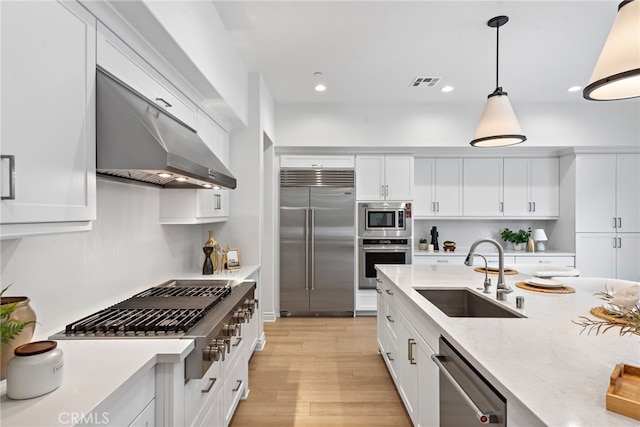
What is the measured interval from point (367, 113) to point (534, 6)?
237cm

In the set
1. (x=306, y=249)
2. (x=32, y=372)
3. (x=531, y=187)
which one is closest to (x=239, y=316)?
(x=32, y=372)

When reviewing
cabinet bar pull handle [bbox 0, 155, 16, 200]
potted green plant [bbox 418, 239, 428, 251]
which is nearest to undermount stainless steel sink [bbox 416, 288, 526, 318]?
cabinet bar pull handle [bbox 0, 155, 16, 200]

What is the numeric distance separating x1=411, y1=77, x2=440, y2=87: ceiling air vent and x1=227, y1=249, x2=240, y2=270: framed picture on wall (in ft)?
8.94

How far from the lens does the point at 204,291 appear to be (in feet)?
7.63

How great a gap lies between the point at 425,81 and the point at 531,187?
2.54m

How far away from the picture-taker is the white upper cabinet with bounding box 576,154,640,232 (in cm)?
473

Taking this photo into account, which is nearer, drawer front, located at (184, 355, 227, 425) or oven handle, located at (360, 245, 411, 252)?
drawer front, located at (184, 355, 227, 425)

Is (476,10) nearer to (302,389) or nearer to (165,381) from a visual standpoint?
(165,381)

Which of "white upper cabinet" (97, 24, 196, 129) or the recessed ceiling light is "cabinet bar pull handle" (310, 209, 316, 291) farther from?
"white upper cabinet" (97, 24, 196, 129)

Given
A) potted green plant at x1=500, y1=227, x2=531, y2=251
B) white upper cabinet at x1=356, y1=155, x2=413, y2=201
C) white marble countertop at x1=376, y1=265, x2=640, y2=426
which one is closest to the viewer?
white marble countertop at x1=376, y1=265, x2=640, y2=426

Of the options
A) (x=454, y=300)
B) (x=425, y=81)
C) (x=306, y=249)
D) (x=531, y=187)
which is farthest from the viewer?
(x=531, y=187)

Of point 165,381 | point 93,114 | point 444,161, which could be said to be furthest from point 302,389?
point 444,161

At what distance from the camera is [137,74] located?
5.82 feet

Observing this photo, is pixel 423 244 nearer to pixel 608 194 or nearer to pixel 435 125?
pixel 435 125
